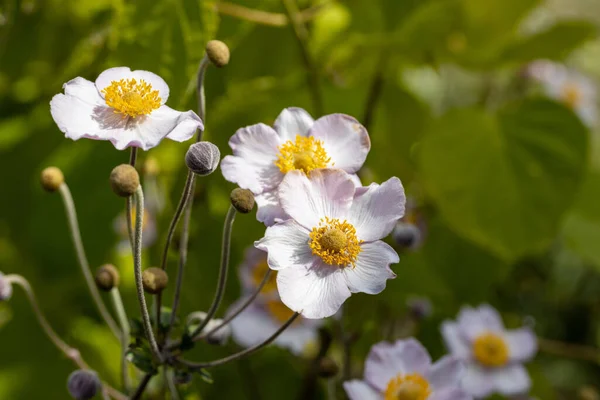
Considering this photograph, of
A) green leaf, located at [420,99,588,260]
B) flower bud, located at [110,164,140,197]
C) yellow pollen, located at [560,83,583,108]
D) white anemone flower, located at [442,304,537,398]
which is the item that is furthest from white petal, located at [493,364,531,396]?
yellow pollen, located at [560,83,583,108]

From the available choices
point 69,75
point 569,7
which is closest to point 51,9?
point 69,75

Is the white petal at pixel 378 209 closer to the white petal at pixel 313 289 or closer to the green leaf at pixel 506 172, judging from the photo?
the white petal at pixel 313 289

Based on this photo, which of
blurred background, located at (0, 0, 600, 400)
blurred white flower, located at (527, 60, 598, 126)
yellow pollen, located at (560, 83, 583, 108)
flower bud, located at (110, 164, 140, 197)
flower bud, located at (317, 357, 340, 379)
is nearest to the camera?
flower bud, located at (110, 164, 140, 197)

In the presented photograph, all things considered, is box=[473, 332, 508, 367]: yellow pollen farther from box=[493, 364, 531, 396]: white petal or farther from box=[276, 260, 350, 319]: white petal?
box=[276, 260, 350, 319]: white petal

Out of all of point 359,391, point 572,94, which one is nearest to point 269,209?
point 359,391

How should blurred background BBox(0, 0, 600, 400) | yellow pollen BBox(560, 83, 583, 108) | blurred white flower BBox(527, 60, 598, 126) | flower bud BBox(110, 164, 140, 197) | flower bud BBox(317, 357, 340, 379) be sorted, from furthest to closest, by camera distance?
1. yellow pollen BBox(560, 83, 583, 108)
2. blurred white flower BBox(527, 60, 598, 126)
3. blurred background BBox(0, 0, 600, 400)
4. flower bud BBox(317, 357, 340, 379)
5. flower bud BBox(110, 164, 140, 197)

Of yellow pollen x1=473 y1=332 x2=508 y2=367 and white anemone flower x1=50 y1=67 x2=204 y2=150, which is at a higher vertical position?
white anemone flower x1=50 y1=67 x2=204 y2=150

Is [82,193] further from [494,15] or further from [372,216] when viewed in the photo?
[494,15]
